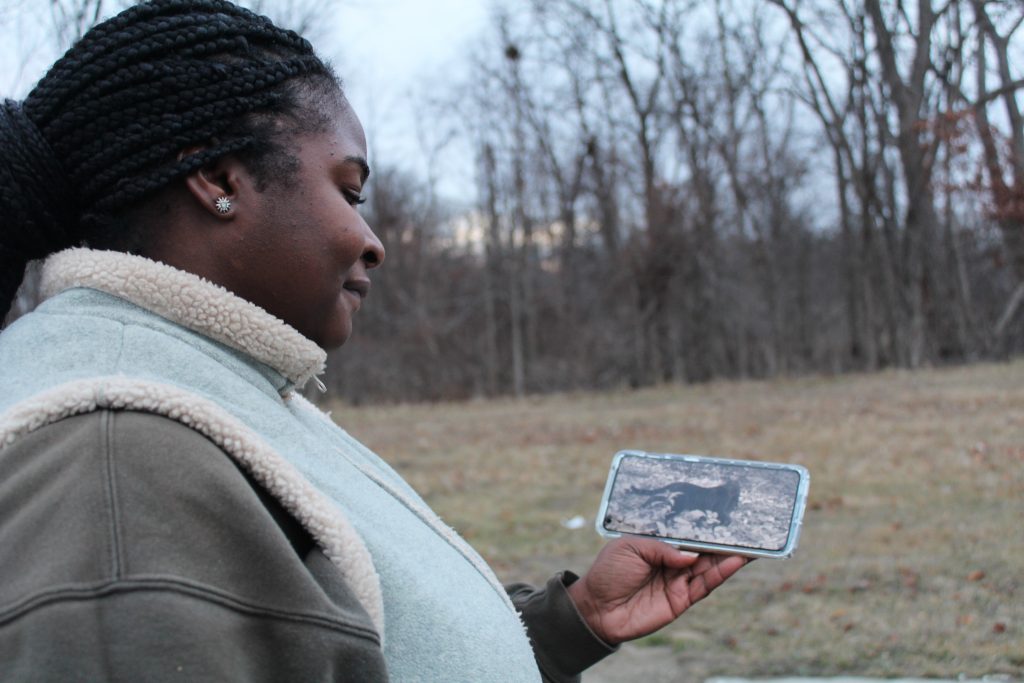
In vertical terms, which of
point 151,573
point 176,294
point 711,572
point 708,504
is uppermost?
point 176,294

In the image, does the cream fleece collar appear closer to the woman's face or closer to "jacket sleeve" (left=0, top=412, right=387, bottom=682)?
the woman's face

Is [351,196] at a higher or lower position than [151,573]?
higher

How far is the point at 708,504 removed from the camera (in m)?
2.15

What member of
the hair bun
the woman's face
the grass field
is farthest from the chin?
the grass field

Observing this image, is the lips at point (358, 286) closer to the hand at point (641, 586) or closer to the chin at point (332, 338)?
the chin at point (332, 338)

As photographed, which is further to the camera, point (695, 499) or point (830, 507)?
point (830, 507)

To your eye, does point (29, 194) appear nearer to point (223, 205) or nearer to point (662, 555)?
point (223, 205)

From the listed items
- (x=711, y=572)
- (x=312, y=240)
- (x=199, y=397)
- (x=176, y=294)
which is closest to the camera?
(x=199, y=397)

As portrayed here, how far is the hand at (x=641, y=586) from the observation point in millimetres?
2053

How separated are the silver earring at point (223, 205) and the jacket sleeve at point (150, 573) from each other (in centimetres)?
38

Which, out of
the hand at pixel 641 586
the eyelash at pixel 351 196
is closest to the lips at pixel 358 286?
the eyelash at pixel 351 196

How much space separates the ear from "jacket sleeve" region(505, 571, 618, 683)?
1.15m

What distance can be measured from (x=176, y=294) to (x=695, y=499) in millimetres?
1298

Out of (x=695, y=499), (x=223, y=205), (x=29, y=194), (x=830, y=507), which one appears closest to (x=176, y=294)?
(x=223, y=205)
